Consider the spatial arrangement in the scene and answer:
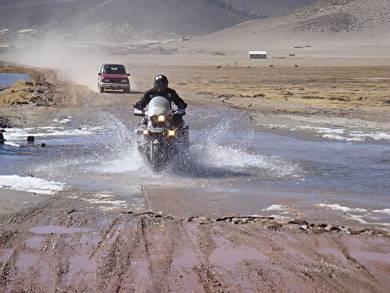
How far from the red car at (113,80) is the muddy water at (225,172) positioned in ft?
53.2

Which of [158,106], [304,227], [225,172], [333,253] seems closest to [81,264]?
[333,253]

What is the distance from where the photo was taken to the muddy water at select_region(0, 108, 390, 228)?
10758mm

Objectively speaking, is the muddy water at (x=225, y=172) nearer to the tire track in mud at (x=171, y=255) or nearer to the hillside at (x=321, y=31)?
the tire track in mud at (x=171, y=255)

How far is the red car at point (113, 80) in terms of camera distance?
3772 cm

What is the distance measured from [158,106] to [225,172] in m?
1.83

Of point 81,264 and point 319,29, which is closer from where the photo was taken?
point 81,264

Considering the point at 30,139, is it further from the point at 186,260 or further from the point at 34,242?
the point at 186,260

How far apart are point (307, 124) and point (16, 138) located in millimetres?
9435

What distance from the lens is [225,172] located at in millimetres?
13891

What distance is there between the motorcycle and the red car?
954 inches

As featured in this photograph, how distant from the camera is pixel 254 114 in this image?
26.8 m

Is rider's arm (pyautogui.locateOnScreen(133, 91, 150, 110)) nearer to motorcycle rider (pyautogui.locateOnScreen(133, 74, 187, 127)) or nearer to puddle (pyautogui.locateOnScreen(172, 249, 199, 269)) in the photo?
motorcycle rider (pyautogui.locateOnScreen(133, 74, 187, 127))

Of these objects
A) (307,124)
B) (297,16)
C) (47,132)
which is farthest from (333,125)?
(297,16)

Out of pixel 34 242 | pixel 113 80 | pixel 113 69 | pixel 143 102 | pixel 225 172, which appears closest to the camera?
pixel 34 242
